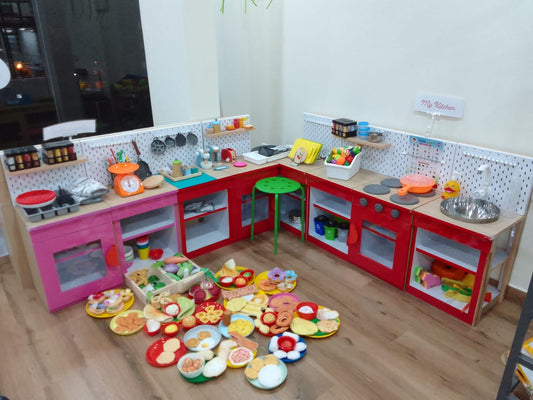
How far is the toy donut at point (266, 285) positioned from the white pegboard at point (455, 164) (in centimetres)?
126

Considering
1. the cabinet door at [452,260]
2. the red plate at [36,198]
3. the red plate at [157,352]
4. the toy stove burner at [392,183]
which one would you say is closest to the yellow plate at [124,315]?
the red plate at [157,352]

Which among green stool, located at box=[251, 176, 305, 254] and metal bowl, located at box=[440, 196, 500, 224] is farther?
green stool, located at box=[251, 176, 305, 254]

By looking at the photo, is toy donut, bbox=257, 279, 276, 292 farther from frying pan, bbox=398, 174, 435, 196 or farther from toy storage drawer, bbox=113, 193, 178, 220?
frying pan, bbox=398, 174, 435, 196

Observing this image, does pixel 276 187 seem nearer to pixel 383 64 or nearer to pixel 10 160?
pixel 383 64

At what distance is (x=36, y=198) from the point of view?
253cm

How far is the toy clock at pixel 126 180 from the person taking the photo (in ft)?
9.12

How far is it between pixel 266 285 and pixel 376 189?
104 cm

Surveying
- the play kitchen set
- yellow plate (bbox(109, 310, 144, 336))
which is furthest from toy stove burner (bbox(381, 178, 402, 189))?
yellow plate (bbox(109, 310, 144, 336))

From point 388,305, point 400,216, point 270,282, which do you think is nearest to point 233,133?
point 270,282

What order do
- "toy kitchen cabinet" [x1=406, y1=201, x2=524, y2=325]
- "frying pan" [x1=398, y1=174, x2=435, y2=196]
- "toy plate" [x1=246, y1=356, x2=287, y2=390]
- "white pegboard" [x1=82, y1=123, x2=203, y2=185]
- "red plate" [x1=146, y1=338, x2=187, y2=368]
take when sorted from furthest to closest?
"white pegboard" [x1=82, y1=123, x2=203, y2=185] → "frying pan" [x1=398, y1=174, x2=435, y2=196] → "toy kitchen cabinet" [x1=406, y1=201, x2=524, y2=325] → "red plate" [x1=146, y1=338, x2=187, y2=368] → "toy plate" [x1=246, y1=356, x2=287, y2=390]

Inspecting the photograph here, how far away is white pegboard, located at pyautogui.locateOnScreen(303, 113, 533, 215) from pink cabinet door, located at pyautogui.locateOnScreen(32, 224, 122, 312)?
2.04 metres

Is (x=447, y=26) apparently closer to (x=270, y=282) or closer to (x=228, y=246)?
(x=270, y=282)

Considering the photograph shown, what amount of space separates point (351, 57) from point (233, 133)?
1.15 metres

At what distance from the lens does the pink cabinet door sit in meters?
2.48
